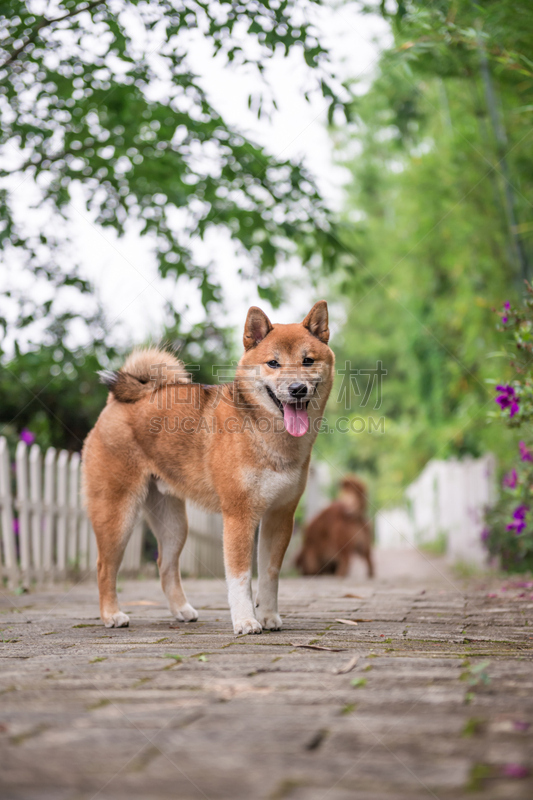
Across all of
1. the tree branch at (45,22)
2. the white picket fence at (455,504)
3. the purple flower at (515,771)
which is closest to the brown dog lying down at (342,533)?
the white picket fence at (455,504)

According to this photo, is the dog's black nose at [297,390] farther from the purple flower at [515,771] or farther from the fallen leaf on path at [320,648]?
the purple flower at [515,771]

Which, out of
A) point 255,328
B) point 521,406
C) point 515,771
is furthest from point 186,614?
point 515,771

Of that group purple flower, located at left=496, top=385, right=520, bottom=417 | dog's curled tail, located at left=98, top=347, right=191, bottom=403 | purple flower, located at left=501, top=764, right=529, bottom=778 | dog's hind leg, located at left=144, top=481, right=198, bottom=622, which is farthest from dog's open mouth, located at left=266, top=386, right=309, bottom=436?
purple flower, located at left=501, top=764, right=529, bottom=778

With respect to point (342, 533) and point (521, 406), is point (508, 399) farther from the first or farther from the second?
point (342, 533)

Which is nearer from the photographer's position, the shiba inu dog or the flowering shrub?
the shiba inu dog

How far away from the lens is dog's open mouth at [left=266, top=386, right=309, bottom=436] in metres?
3.89

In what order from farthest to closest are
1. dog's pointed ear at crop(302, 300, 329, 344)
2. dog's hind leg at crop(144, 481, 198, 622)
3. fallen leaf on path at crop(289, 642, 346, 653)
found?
dog's hind leg at crop(144, 481, 198, 622)
dog's pointed ear at crop(302, 300, 329, 344)
fallen leaf on path at crop(289, 642, 346, 653)

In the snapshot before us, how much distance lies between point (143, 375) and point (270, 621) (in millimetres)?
1794

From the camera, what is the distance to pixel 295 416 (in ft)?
12.9

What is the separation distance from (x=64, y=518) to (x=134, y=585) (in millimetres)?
973

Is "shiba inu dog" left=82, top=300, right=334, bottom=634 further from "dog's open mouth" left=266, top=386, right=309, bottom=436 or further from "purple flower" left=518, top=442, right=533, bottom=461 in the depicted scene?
"purple flower" left=518, top=442, right=533, bottom=461

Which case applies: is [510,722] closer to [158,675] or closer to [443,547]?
[158,675]

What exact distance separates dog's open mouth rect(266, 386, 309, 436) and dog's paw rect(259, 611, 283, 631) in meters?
0.97

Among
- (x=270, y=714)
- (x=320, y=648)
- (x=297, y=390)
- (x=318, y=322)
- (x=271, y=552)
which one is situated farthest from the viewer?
(x=318, y=322)
